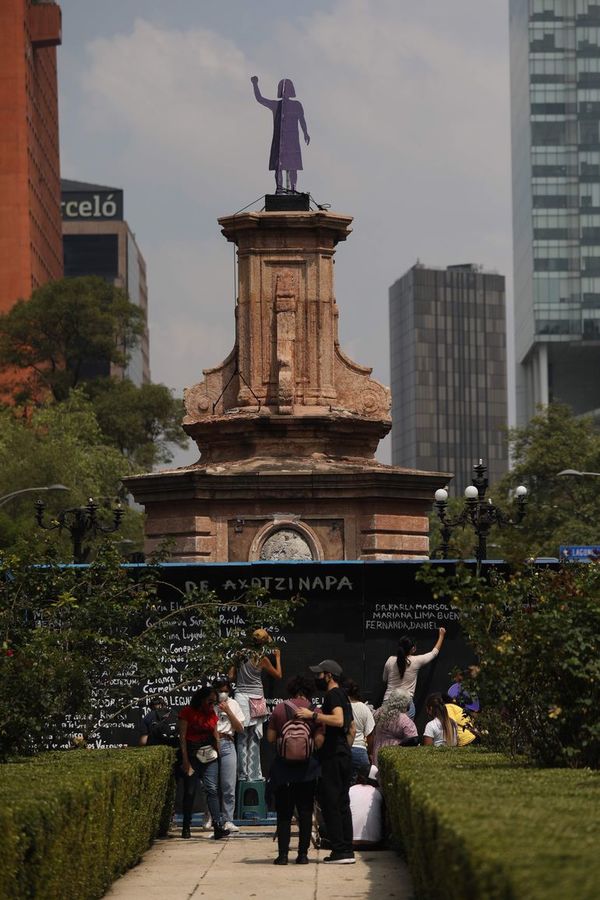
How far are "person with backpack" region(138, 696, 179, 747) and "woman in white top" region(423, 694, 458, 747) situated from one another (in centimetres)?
276

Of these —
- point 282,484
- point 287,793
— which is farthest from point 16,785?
point 282,484

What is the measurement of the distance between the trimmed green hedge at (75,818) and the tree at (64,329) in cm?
6190

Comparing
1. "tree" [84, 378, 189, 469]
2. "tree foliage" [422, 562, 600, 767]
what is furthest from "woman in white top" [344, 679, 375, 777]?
"tree" [84, 378, 189, 469]

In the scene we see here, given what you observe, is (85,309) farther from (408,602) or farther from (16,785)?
(16,785)

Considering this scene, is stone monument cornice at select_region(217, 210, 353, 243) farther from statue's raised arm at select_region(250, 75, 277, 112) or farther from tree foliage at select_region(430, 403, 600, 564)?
tree foliage at select_region(430, 403, 600, 564)

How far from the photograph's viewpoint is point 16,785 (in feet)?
46.3

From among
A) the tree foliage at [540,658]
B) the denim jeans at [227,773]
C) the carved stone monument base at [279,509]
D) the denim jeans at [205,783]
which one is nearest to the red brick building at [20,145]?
the carved stone monument base at [279,509]

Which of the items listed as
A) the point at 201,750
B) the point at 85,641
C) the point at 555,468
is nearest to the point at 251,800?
the point at 201,750

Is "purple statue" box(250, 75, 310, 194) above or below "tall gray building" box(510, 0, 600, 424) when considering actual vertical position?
below

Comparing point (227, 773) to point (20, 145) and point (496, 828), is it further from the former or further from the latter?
point (20, 145)

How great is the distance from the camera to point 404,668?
23.4m

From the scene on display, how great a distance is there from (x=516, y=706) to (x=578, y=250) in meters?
154

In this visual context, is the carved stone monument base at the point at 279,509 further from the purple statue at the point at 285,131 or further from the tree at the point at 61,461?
the tree at the point at 61,461

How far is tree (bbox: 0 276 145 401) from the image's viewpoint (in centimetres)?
8181
